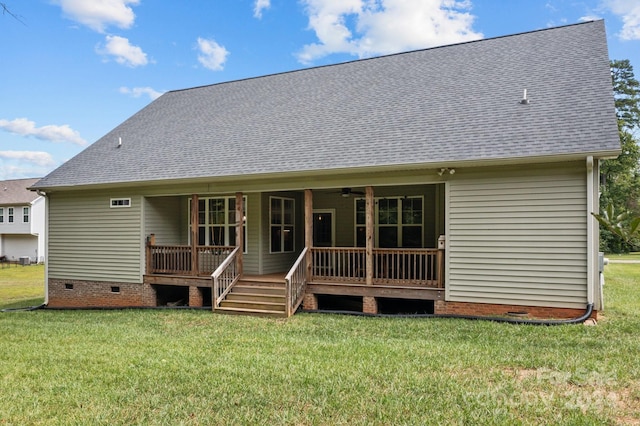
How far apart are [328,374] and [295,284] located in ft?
17.1

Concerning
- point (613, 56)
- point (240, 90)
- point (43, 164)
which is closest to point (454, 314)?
point (240, 90)

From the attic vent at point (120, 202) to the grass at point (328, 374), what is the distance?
503 centimetres

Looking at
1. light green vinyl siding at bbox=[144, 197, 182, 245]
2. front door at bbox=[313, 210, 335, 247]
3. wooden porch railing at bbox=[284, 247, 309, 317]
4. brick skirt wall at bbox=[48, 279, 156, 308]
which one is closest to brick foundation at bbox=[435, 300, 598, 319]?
wooden porch railing at bbox=[284, 247, 309, 317]

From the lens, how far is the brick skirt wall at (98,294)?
524 inches

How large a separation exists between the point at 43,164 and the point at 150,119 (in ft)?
176

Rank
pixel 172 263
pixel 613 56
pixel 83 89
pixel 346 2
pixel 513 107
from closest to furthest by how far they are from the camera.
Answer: pixel 513 107, pixel 172 263, pixel 346 2, pixel 83 89, pixel 613 56

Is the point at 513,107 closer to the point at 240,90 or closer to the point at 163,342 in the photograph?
the point at 163,342

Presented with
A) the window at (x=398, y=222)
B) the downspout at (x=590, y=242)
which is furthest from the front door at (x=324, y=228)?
the downspout at (x=590, y=242)

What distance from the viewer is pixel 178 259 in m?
13.1

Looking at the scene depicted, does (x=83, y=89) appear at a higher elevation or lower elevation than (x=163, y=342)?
higher

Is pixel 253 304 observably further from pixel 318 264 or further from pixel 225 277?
pixel 318 264

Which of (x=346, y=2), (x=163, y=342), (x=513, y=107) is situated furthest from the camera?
(x=346, y=2)

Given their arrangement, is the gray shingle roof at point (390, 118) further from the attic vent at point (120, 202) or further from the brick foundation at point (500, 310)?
the brick foundation at point (500, 310)

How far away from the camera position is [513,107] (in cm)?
1033
